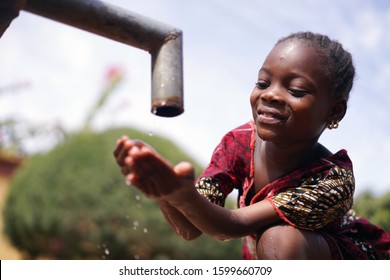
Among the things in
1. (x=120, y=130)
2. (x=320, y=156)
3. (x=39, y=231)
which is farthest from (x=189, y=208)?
(x=39, y=231)

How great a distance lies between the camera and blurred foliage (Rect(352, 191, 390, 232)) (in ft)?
15.3

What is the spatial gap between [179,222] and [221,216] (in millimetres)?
233

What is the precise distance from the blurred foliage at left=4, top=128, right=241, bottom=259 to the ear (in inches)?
205

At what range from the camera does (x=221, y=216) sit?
1.79 m

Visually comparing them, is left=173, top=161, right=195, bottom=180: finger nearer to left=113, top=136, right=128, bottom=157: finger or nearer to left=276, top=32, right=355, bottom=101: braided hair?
left=113, top=136, right=128, bottom=157: finger

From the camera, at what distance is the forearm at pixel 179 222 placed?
6.34 feet

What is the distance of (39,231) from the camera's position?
8.41m

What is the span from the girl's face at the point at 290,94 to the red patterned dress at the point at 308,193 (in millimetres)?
179

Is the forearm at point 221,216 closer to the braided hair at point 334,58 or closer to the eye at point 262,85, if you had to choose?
the eye at point 262,85

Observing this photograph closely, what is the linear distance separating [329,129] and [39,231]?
6984 millimetres

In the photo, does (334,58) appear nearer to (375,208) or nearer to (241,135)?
(241,135)

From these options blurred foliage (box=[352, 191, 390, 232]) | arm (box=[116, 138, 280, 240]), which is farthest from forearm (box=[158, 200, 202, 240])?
blurred foliage (box=[352, 191, 390, 232])

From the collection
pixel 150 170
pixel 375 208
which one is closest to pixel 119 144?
pixel 150 170

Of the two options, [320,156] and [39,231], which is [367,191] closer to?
[320,156]
